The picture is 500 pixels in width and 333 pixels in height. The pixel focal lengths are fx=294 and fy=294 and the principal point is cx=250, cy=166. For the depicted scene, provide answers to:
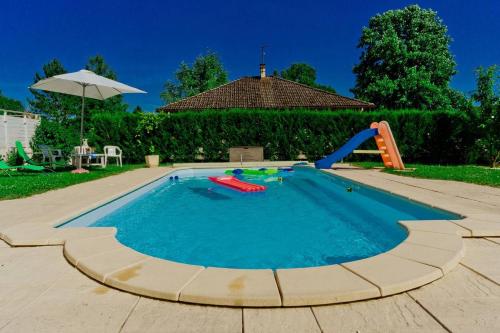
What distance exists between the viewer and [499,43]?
24.1 meters

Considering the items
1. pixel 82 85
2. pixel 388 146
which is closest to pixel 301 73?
pixel 388 146

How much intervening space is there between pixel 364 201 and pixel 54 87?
10718 millimetres

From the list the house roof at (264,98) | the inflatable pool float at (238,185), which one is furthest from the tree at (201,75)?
the inflatable pool float at (238,185)

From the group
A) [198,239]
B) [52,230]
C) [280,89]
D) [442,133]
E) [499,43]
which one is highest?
[499,43]

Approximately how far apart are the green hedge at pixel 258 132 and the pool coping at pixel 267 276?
12.6m

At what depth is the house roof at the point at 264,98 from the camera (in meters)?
22.2

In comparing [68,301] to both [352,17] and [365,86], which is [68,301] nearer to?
[365,86]

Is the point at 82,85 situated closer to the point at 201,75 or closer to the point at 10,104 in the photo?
the point at 201,75

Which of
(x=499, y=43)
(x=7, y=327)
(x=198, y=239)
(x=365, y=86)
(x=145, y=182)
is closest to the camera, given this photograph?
(x=7, y=327)

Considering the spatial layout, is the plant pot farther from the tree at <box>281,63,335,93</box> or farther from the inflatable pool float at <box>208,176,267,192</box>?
the tree at <box>281,63,335,93</box>

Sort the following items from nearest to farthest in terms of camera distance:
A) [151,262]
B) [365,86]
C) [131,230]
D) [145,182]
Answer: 1. [151,262]
2. [131,230]
3. [145,182]
4. [365,86]

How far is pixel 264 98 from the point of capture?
23.5m

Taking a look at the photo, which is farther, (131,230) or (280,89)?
(280,89)

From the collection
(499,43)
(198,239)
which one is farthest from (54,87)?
(499,43)
